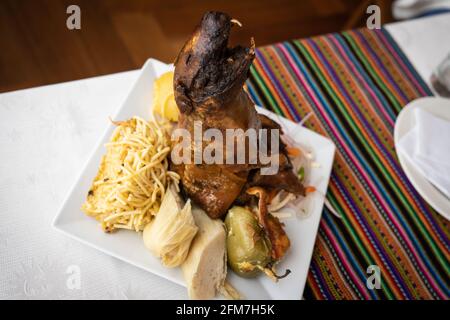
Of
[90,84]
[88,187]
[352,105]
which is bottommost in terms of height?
[352,105]

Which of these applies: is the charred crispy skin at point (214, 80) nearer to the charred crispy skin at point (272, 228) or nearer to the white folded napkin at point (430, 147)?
the charred crispy skin at point (272, 228)

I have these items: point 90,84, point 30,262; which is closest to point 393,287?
point 30,262

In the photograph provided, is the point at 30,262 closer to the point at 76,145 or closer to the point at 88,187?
the point at 88,187

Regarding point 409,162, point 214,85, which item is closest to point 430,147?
point 409,162

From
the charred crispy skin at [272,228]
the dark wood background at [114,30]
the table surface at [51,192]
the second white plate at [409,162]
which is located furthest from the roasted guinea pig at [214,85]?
the dark wood background at [114,30]

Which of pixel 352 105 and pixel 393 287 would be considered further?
pixel 352 105

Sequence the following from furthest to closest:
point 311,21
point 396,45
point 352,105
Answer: point 311,21 → point 396,45 → point 352,105
